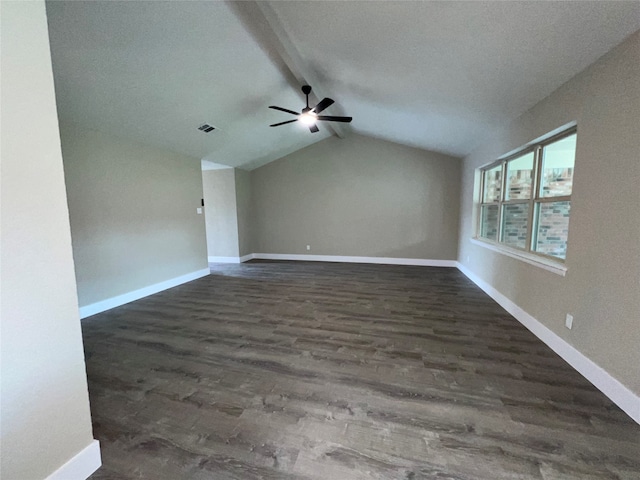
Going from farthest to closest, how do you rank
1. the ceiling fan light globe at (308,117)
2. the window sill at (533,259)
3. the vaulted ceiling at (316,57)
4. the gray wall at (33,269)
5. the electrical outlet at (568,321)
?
the ceiling fan light globe at (308,117) < the window sill at (533,259) < the electrical outlet at (568,321) < the vaulted ceiling at (316,57) < the gray wall at (33,269)

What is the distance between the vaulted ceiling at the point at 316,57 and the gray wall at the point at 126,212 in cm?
30

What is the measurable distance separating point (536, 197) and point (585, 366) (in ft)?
5.72

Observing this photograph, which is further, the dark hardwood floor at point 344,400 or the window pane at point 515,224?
the window pane at point 515,224

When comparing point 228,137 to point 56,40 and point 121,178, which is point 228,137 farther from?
point 56,40

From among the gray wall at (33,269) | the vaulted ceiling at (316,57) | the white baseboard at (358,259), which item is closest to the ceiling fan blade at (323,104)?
the vaulted ceiling at (316,57)

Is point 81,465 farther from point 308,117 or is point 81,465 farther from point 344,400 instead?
point 308,117

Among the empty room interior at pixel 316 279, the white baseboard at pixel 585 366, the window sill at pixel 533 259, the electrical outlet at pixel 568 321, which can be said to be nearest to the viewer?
the empty room interior at pixel 316 279

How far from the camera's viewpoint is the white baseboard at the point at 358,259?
Result: 624 cm

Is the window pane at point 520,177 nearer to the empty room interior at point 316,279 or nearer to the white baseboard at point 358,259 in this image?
the empty room interior at point 316,279

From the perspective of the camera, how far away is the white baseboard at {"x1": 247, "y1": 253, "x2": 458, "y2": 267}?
624cm

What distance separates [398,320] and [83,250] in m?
3.96

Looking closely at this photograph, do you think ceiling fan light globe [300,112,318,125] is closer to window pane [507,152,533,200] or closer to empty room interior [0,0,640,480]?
empty room interior [0,0,640,480]

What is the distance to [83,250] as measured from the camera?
3449mm

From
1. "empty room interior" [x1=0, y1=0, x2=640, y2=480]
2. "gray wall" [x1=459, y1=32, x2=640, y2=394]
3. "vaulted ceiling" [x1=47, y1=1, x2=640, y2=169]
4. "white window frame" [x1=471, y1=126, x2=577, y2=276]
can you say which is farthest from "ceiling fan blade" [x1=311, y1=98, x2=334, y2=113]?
"white window frame" [x1=471, y1=126, x2=577, y2=276]
